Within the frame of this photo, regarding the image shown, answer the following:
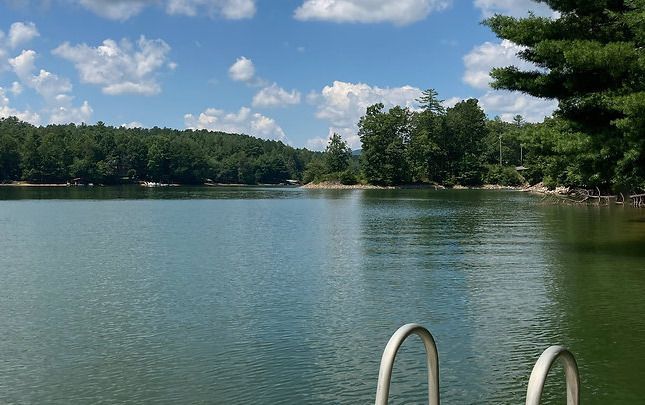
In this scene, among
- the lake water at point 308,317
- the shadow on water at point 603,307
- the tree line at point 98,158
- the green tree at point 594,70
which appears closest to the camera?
the shadow on water at point 603,307

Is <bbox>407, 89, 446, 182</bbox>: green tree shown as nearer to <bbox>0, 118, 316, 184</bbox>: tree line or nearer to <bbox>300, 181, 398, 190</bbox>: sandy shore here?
<bbox>300, 181, 398, 190</bbox>: sandy shore

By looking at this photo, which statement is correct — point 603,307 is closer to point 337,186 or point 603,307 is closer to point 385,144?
point 385,144

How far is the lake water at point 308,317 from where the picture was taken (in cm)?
1069

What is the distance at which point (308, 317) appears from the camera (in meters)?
15.5

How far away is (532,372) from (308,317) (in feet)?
37.7

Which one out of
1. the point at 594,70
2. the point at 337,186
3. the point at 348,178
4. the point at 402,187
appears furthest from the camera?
the point at 337,186

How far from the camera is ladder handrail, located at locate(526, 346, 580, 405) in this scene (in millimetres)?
4152

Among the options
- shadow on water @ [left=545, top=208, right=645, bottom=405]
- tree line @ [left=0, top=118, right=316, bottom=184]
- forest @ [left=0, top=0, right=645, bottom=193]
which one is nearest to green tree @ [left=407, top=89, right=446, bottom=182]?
forest @ [left=0, top=0, right=645, bottom=193]

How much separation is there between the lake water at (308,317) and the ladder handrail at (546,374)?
17.8 ft

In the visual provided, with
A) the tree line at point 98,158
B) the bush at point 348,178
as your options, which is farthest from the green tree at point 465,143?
the tree line at point 98,158

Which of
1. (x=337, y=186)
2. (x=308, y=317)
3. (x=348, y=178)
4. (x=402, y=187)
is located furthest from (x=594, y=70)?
(x=337, y=186)

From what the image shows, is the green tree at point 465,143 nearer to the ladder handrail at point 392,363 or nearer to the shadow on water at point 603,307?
the shadow on water at point 603,307

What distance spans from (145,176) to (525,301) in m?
171

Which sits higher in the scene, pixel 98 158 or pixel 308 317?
pixel 98 158
